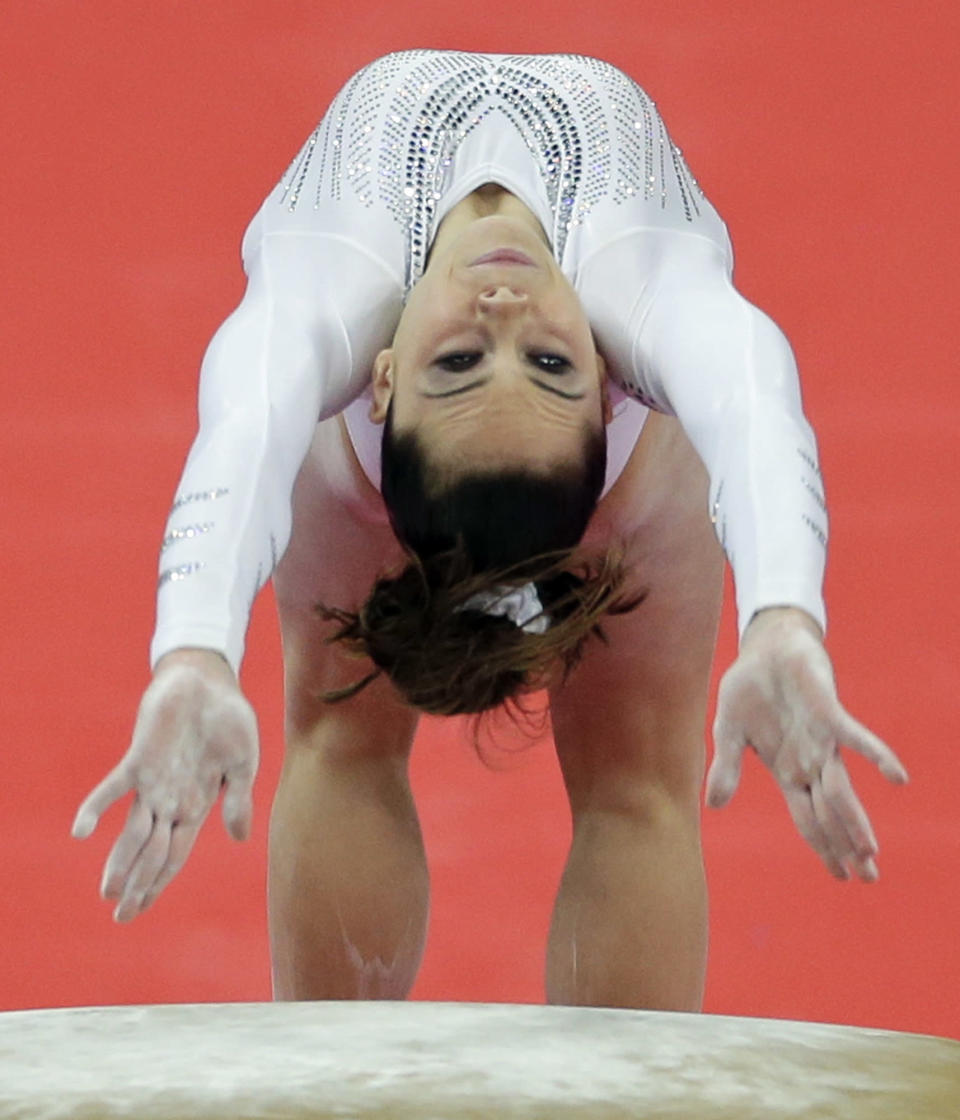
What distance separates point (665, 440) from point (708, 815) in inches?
26.9

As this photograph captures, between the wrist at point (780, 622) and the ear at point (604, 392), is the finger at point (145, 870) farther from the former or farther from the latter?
the ear at point (604, 392)

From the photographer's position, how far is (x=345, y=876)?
146 cm

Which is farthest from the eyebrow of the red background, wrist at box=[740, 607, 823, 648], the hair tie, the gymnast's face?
the red background

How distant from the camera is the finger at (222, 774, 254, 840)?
1.00 meters

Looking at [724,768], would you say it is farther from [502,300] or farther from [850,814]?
[502,300]

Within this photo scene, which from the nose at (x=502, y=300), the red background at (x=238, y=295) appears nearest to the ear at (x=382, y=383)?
the nose at (x=502, y=300)

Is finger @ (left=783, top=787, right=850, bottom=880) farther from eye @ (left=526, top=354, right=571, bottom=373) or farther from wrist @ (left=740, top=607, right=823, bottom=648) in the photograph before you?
eye @ (left=526, top=354, right=571, bottom=373)

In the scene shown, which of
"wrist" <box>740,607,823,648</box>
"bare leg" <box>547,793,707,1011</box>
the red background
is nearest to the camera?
"wrist" <box>740,607,823,648</box>

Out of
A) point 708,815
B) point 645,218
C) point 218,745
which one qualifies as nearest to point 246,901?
point 708,815

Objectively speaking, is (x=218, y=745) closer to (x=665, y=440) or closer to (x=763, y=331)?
(x=763, y=331)

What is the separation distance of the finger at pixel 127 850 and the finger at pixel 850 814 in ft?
1.12

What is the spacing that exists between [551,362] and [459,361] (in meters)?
0.06

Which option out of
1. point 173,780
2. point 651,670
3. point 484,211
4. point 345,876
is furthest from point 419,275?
point 173,780

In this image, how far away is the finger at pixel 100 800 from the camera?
95 cm
